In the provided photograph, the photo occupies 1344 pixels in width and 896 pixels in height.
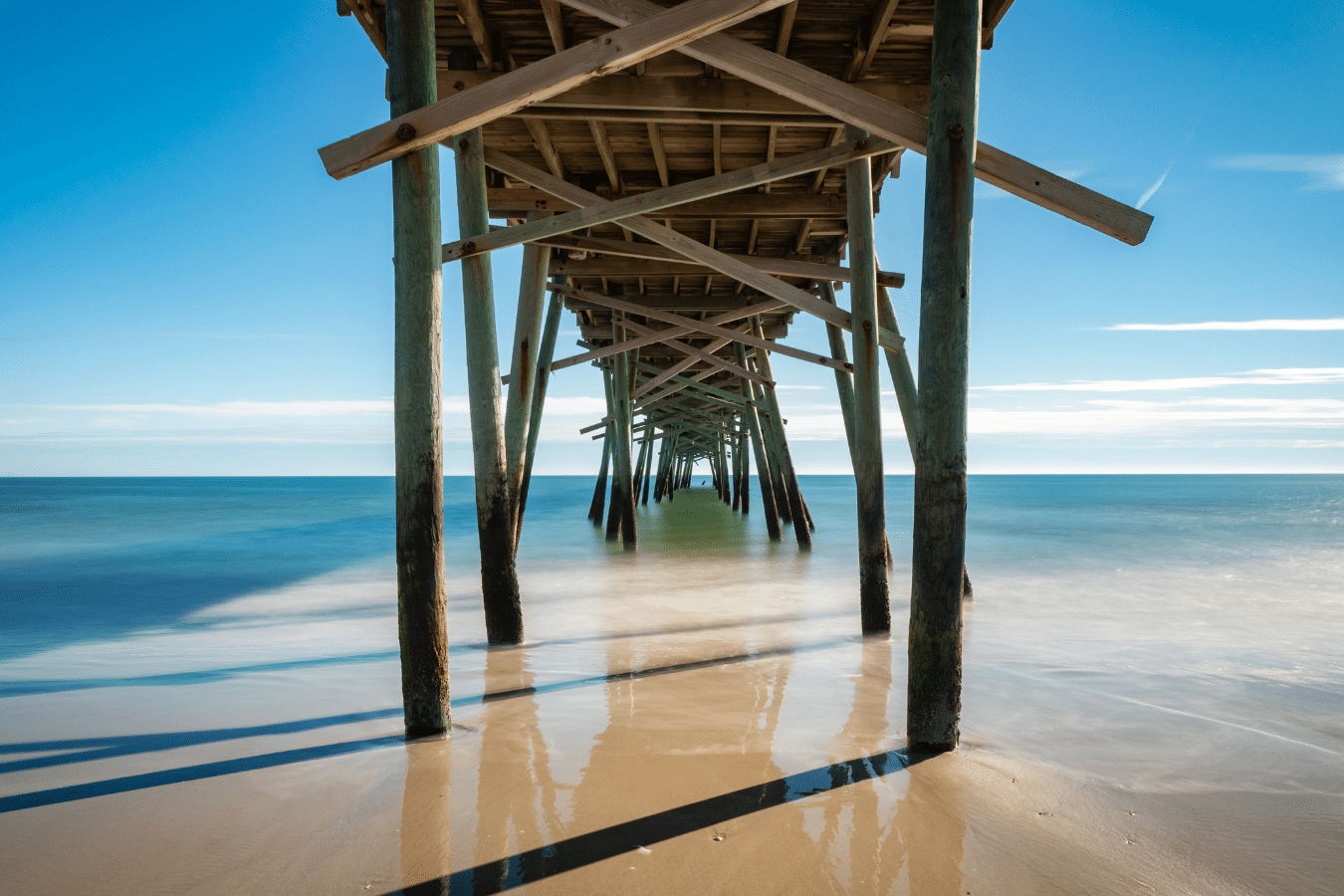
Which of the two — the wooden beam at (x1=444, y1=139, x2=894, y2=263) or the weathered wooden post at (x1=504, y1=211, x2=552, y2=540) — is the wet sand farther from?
the wooden beam at (x1=444, y1=139, x2=894, y2=263)

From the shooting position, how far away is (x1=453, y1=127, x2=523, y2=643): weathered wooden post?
3896 millimetres

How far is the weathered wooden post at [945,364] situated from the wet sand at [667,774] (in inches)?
14.0

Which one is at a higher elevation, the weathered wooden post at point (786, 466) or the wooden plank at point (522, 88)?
the wooden plank at point (522, 88)

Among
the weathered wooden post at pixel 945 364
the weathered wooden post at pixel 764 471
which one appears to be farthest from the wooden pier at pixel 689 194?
the weathered wooden post at pixel 764 471

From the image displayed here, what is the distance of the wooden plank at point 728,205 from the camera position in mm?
5652

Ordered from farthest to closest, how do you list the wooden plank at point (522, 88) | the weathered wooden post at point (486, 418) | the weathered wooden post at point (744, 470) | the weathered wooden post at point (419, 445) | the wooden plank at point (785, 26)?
the weathered wooden post at point (744, 470) → the weathered wooden post at point (486, 418) → the wooden plank at point (785, 26) → the weathered wooden post at point (419, 445) → the wooden plank at point (522, 88)

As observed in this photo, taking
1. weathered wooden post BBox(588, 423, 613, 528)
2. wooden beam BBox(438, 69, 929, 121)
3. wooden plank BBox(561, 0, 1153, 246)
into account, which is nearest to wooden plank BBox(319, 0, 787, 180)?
wooden plank BBox(561, 0, 1153, 246)

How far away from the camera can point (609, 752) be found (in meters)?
2.39

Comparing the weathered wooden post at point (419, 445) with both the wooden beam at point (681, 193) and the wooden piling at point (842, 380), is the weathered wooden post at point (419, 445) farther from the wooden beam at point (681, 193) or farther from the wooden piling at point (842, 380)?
the wooden piling at point (842, 380)

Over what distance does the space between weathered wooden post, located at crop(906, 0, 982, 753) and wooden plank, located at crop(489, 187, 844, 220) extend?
3.44m

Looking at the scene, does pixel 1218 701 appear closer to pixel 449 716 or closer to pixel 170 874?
pixel 449 716

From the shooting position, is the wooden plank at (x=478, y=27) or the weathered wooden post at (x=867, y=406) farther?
the weathered wooden post at (x=867, y=406)

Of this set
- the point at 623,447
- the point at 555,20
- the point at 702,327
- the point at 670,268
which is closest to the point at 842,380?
the point at 702,327

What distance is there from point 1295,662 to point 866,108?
4.35 m
